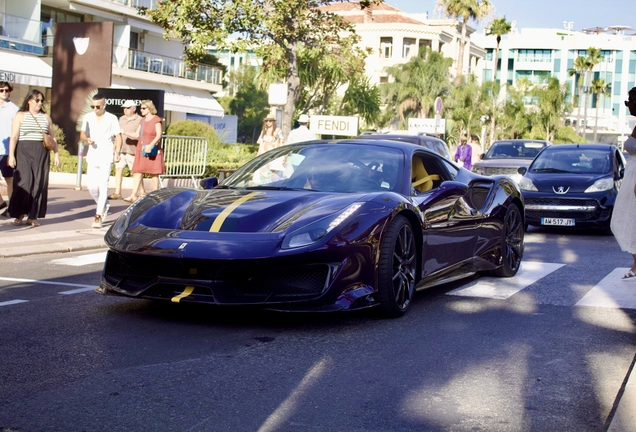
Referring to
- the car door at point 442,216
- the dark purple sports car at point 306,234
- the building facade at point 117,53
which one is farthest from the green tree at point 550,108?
the dark purple sports car at point 306,234

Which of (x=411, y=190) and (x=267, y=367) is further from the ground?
(x=411, y=190)

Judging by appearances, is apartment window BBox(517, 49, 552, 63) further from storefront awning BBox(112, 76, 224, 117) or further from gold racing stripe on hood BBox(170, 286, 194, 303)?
gold racing stripe on hood BBox(170, 286, 194, 303)

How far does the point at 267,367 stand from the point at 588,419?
1.64m

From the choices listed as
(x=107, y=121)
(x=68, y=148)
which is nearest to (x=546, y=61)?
(x=68, y=148)

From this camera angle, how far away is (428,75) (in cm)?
6956

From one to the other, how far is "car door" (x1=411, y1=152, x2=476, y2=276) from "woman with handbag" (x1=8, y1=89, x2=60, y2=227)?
5.60 m

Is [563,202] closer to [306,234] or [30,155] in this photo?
[30,155]

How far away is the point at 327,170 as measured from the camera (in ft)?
22.3

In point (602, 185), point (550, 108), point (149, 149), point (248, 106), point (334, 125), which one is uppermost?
point (550, 108)

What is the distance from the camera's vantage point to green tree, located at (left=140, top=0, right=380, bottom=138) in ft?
84.7

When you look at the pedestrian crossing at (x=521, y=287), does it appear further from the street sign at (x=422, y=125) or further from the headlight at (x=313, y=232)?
the street sign at (x=422, y=125)

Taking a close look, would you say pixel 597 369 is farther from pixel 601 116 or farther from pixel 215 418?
pixel 601 116

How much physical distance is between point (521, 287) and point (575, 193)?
651cm

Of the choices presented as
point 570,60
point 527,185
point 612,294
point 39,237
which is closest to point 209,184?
point 612,294
